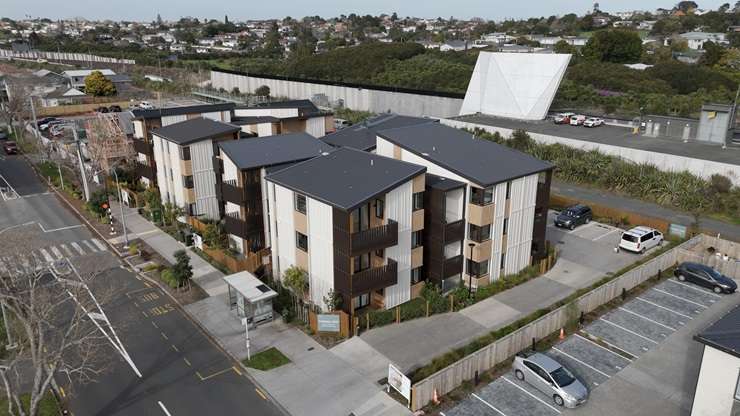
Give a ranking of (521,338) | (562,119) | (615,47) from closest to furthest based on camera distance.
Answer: (521,338) → (562,119) → (615,47)

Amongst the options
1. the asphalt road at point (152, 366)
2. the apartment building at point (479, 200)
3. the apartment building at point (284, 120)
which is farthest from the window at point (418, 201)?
the apartment building at point (284, 120)

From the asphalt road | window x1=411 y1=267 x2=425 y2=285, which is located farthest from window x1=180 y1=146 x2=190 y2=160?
window x1=411 y1=267 x2=425 y2=285

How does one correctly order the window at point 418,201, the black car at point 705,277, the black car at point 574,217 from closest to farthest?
the window at point 418,201, the black car at point 705,277, the black car at point 574,217

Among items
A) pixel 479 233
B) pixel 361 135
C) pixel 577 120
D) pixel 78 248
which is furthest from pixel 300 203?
pixel 577 120

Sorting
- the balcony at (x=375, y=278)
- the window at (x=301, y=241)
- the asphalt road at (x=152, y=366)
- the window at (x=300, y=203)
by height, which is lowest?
the asphalt road at (x=152, y=366)

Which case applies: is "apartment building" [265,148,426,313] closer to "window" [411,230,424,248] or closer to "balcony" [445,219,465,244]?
"window" [411,230,424,248]

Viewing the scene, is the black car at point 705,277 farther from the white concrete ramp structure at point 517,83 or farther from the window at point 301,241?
the white concrete ramp structure at point 517,83

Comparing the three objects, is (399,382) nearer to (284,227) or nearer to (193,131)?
(284,227)
